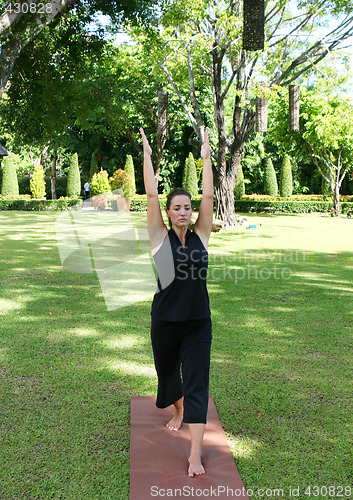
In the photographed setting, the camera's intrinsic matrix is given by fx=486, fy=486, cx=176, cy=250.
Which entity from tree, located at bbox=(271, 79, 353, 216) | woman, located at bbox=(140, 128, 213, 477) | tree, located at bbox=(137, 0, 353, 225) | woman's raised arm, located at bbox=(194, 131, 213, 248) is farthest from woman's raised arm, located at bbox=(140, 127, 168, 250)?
Answer: tree, located at bbox=(271, 79, 353, 216)

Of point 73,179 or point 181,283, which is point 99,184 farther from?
point 181,283

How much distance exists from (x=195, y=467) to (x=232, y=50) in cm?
1709

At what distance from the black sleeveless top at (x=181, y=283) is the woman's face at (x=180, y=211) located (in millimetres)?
127

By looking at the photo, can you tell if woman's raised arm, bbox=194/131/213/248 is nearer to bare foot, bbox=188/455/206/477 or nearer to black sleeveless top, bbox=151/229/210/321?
black sleeveless top, bbox=151/229/210/321

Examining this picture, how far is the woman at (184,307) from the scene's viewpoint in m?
3.09

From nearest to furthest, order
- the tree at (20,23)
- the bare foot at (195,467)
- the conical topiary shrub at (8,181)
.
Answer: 1. the bare foot at (195,467)
2. the tree at (20,23)
3. the conical topiary shrub at (8,181)

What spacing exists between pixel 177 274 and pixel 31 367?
2424mm

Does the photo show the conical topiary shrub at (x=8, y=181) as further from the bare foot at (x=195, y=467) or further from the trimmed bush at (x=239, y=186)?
the bare foot at (x=195, y=467)

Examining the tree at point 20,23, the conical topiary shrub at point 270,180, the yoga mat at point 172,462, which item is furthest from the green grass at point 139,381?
the conical topiary shrub at point 270,180

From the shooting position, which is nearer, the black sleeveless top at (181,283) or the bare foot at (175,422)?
the black sleeveless top at (181,283)

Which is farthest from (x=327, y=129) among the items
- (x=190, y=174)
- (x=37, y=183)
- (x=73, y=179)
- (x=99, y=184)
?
(x=73, y=179)

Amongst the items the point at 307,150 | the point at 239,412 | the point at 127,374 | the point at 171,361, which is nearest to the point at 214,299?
the point at 127,374

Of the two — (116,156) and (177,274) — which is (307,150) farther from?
(177,274)

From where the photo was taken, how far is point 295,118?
13.8 metres
